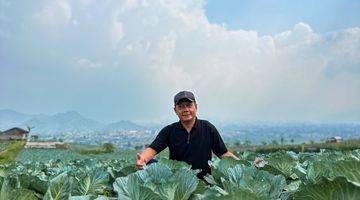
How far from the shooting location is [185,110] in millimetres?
5270

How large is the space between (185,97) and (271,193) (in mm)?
2842

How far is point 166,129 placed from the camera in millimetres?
5480

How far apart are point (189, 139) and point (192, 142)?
0.05 m

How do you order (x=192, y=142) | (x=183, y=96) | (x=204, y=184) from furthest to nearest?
(x=192, y=142) < (x=183, y=96) < (x=204, y=184)

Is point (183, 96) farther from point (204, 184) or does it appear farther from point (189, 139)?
point (204, 184)

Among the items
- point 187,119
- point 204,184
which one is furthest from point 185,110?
point 204,184

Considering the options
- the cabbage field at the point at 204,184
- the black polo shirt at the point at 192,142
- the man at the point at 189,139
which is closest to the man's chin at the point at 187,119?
the man at the point at 189,139

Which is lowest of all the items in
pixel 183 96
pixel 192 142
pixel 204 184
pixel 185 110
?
pixel 204 184

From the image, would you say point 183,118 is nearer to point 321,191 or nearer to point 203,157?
point 203,157

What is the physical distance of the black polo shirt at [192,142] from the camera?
17.7 feet

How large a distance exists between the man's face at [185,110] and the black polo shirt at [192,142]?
0.60 ft

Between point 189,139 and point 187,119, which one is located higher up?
point 187,119

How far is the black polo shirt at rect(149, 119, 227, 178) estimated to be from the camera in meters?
5.39

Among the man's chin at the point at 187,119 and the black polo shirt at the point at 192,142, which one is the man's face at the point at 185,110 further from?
the black polo shirt at the point at 192,142
